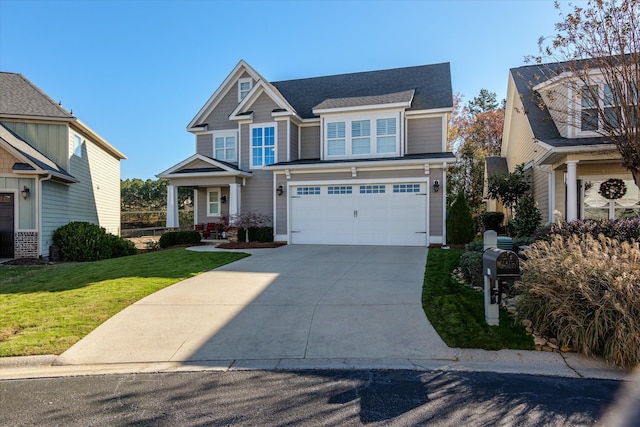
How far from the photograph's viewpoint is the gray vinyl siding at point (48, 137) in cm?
1519

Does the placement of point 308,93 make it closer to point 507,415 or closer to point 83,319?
point 83,319

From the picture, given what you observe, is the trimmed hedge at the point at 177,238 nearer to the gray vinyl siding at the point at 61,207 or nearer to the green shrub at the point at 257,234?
the green shrub at the point at 257,234

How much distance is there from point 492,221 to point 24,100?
21.6 m

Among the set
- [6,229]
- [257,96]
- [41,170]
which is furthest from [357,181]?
[6,229]

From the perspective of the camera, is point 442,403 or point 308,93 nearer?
point 442,403

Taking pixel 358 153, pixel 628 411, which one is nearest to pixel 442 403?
pixel 628 411

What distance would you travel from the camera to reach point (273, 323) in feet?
19.2

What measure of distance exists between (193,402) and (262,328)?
81.5 inches

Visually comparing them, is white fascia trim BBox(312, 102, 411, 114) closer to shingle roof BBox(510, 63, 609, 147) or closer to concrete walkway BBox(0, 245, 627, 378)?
shingle roof BBox(510, 63, 609, 147)

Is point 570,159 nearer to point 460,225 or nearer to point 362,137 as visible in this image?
point 460,225

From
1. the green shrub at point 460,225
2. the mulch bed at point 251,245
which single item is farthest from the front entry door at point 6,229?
the green shrub at point 460,225

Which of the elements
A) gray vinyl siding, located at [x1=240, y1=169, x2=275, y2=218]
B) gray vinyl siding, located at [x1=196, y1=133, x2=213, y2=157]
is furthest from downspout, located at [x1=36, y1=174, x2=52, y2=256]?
gray vinyl siding, located at [x1=240, y1=169, x2=275, y2=218]

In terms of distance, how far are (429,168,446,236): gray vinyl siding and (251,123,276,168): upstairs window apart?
6993mm

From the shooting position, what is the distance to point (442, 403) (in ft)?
11.6
